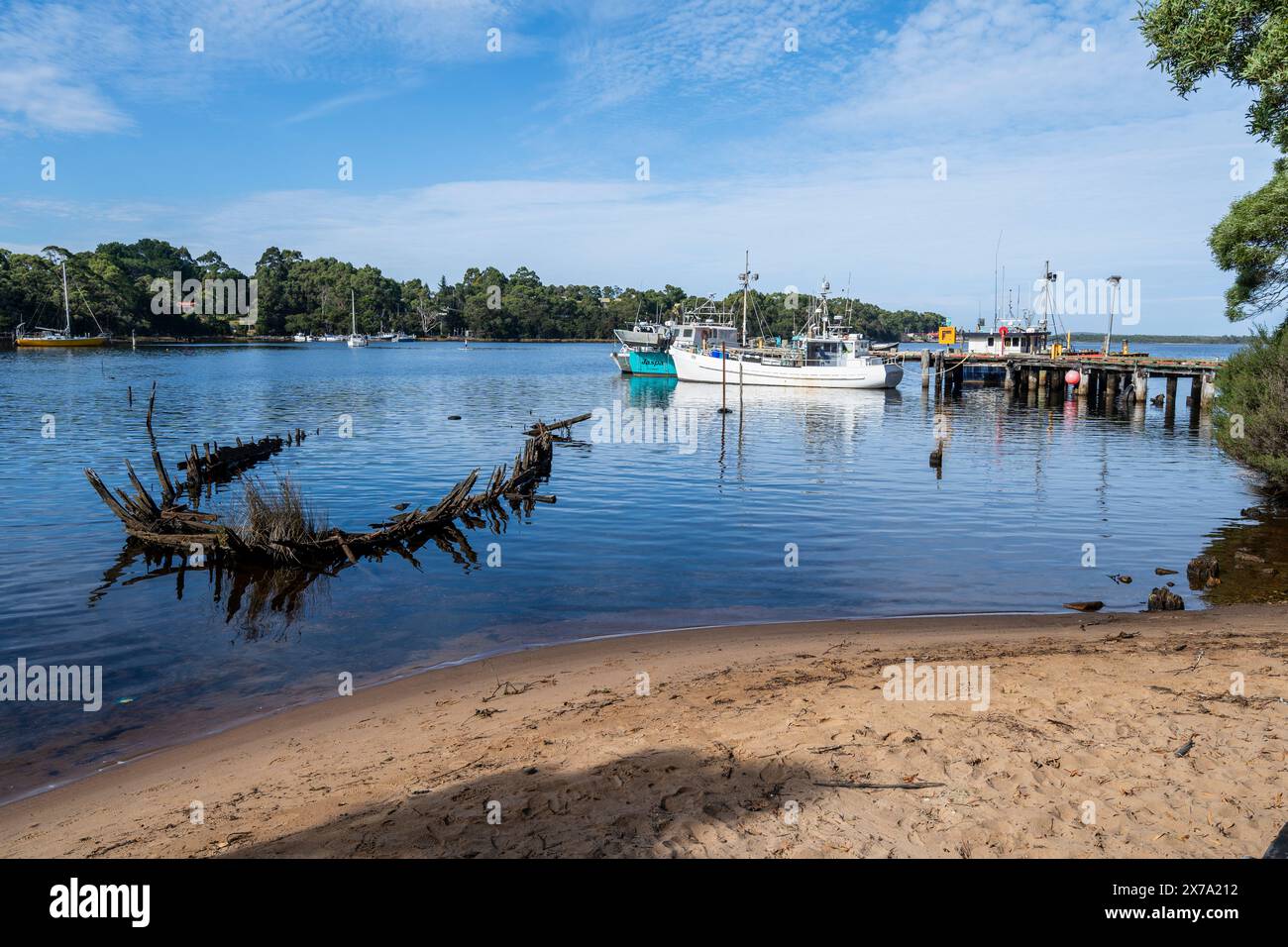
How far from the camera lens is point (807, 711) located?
8.75m

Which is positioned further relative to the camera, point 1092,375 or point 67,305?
point 67,305

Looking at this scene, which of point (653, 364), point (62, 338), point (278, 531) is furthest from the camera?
point (62, 338)

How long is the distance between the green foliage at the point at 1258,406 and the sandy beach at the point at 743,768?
1221cm

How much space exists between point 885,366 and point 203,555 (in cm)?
6627

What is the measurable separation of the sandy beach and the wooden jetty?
52073 mm

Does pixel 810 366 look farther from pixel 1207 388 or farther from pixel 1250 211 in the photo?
pixel 1250 211

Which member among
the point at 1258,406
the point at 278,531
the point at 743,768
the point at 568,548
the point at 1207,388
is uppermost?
the point at 1207,388

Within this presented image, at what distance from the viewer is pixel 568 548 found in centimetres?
2027

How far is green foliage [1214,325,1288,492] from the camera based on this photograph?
67.3 feet

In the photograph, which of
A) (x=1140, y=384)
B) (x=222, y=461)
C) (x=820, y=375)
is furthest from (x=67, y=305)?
(x=1140, y=384)

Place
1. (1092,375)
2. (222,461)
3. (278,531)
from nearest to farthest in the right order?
1. (278,531)
2. (222,461)
3. (1092,375)

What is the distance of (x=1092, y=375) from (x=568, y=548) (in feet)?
213

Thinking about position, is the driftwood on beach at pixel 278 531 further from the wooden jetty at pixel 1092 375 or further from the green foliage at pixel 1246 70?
the wooden jetty at pixel 1092 375

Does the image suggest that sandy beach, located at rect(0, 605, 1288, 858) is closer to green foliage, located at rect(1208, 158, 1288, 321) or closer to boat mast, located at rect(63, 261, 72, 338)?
green foliage, located at rect(1208, 158, 1288, 321)
